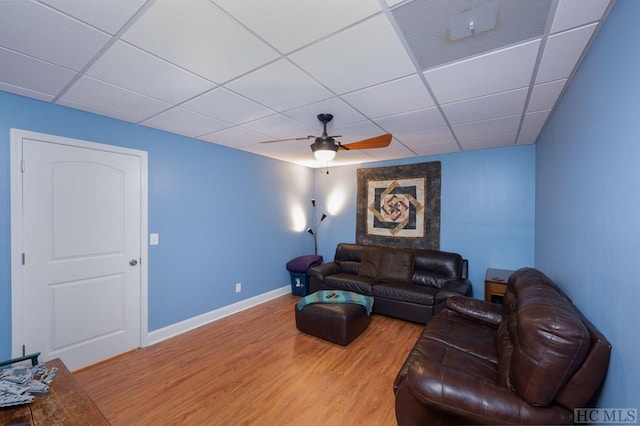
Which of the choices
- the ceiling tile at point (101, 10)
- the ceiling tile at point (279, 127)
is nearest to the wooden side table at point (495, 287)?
the ceiling tile at point (279, 127)

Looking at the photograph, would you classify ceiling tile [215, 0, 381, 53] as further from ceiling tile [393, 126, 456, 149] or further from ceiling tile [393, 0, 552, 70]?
ceiling tile [393, 126, 456, 149]

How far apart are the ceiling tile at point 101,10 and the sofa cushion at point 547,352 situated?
2.49 metres

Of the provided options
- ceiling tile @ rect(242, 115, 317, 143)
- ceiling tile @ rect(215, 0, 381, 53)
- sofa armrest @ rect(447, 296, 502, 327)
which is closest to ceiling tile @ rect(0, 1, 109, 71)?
ceiling tile @ rect(215, 0, 381, 53)

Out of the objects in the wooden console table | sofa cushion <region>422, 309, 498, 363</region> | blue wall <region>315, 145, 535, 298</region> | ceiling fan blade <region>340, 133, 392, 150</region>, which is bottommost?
sofa cushion <region>422, 309, 498, 363</region>

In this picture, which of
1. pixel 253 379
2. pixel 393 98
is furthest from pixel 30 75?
pixel 253 379

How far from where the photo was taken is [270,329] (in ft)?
11.1

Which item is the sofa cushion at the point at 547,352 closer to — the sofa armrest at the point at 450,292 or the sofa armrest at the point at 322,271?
the sofa armrest at the point at 450,292

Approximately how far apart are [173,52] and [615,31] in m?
2.32

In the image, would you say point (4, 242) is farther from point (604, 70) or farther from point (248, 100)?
point (604, 70)

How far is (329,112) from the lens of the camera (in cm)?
251

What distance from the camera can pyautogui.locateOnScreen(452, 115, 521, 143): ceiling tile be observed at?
2.73m

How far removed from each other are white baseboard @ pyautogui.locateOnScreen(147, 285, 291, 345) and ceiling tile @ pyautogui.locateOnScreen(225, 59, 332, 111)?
2.86 meters

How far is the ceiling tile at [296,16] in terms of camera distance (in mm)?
1228

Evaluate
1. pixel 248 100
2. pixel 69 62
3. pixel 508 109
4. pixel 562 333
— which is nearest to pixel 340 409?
pixel 562 333
